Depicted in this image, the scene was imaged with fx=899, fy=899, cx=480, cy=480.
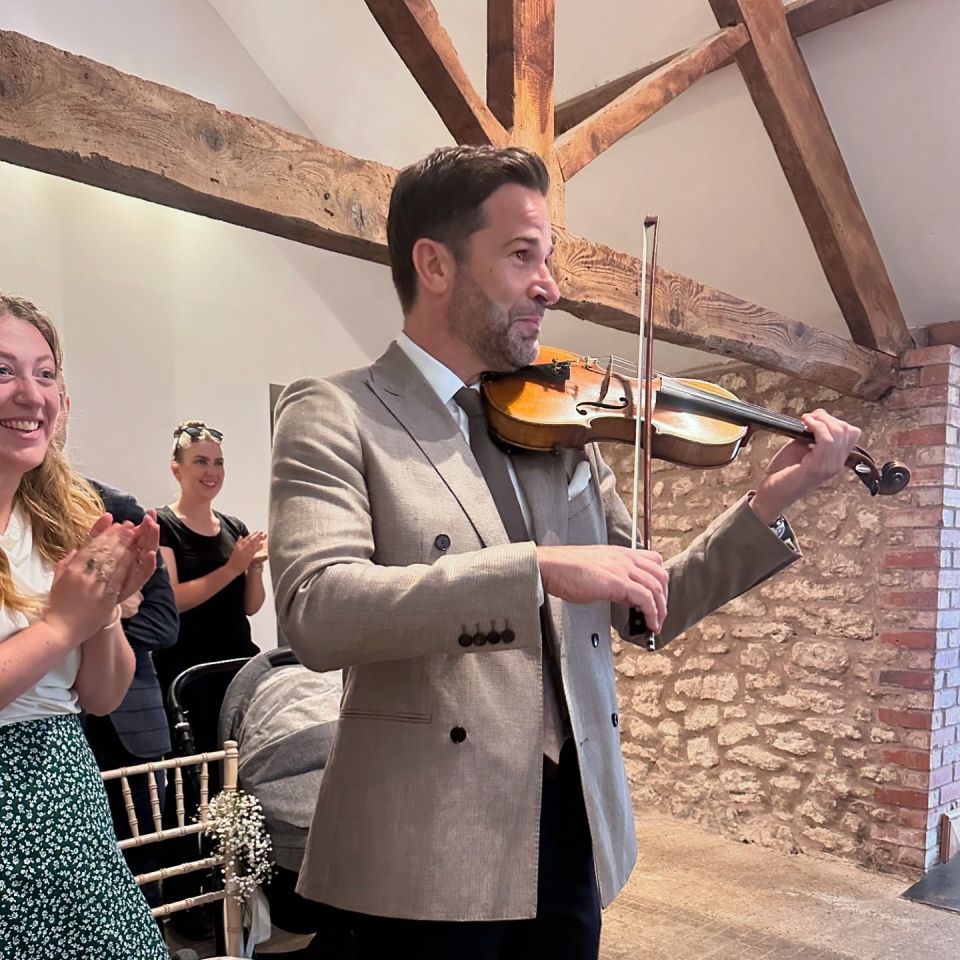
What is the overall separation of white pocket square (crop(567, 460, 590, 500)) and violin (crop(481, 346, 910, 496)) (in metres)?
0.04

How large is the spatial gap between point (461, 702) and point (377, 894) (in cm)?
22

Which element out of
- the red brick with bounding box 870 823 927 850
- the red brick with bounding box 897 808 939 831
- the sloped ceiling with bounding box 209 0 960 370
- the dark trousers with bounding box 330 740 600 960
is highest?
the sloped ceiling with bounding box 209 0 960 370

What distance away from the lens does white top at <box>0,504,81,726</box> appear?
105 centimetres

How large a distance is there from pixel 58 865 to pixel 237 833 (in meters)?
0.55

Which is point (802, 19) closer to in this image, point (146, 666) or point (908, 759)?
point (908, 759)

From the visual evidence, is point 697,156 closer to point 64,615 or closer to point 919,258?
point 919,258

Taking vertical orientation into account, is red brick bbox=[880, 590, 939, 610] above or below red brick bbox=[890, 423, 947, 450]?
below

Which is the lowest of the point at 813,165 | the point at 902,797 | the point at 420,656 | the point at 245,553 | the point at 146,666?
the point at 902,797

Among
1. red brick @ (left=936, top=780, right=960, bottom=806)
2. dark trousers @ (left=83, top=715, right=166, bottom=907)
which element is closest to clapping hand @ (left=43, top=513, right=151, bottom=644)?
dark trousers @ (left=83, top=715, right=166, bottom=907)

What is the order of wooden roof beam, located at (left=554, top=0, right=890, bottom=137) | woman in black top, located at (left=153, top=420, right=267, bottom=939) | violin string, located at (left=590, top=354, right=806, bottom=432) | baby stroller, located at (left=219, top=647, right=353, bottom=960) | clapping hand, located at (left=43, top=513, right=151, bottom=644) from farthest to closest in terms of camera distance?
wooden roof beam, located at (left=554, top=0, right=890, bottom=137)
woman in black top, located at (left=153, top=420, right=267, bottom=939)
baby stroller, located at (left=219, top=647, right=353, bottom=960)
violin string, located at (left=590, top=354, right=806, bottom=432)
clapping hand, located at (left=43, top=513, right=151, bottom=644)

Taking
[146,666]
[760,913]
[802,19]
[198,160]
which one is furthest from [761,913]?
[802,19]

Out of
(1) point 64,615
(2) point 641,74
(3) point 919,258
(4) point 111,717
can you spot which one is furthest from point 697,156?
(1) point 64,615

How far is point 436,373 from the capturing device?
1159mm

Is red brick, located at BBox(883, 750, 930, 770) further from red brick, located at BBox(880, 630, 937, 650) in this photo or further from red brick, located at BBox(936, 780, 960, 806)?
red brick, located at BBox(880, 630, 937, 650)
